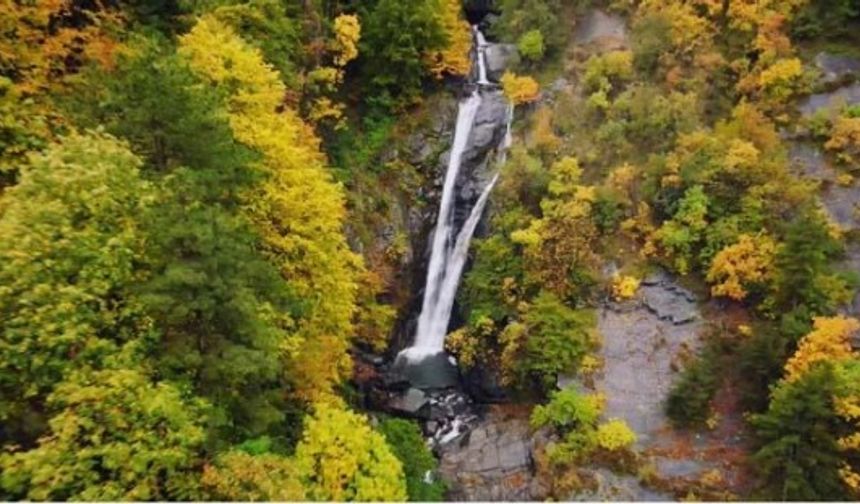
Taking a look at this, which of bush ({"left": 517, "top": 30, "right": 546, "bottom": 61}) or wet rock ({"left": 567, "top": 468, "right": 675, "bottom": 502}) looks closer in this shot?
wet rock ({"left": 567, "top": 468, "right": 675, "bottom": 502})

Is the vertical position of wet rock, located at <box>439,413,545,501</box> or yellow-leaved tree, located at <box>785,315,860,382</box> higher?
yellow-leaved tree, located at <box>785,315,860,382</box>

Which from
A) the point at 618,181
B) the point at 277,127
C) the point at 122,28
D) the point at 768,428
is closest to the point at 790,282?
the point at 768,428

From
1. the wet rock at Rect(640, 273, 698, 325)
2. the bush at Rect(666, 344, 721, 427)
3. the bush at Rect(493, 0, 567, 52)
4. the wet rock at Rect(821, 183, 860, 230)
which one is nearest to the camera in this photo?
the bush at Rect(666, 344, 721, 427)

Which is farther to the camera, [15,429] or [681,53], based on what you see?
[681,53]

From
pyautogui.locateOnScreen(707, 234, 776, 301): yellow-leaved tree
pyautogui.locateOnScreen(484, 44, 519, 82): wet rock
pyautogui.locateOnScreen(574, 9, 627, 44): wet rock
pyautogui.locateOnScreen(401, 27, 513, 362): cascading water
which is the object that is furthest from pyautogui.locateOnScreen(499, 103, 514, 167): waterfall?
pyautogui.locateOnScreen(707, 234, 776, 301): yellow-leaved tree

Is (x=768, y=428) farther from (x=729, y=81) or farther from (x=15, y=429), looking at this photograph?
(x=15, y=429)

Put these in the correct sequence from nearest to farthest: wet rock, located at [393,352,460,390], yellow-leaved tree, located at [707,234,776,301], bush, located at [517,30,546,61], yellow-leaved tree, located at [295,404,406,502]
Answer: yellow-leaved tree, located at [295,404,406,502] < yellow-leaved tree, located at [707,234,776,301] < wet rock, located at [393,352,460,390] < bush, located at [517,30,546,61]

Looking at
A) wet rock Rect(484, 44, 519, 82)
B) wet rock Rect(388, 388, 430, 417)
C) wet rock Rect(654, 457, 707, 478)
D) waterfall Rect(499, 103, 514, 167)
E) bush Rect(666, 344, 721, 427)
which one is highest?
wet rock Rect(484, 44, 519, 82)

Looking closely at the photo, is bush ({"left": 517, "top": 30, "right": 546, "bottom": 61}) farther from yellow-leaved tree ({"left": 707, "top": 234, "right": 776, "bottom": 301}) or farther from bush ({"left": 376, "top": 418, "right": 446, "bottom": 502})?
bush ({"left": 376, "top": 418, "right": 446, "bottom": 502})
